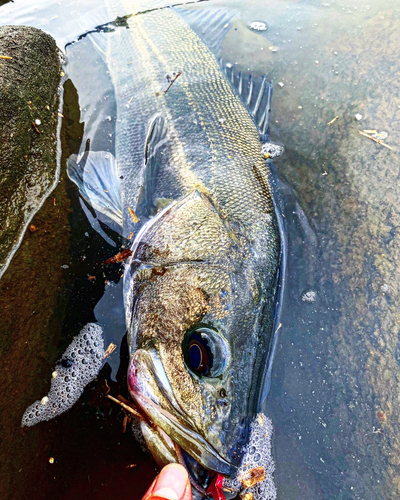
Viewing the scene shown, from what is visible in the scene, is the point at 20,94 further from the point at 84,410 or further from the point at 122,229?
the point at 84,410

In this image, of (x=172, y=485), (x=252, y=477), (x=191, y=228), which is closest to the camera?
(x=172, y=485)

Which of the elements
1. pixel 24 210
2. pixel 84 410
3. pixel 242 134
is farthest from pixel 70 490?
pixel 242 134

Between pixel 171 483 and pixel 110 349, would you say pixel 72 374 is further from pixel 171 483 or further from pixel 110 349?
pixel 171 483

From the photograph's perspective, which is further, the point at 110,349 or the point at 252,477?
the point at 110,349

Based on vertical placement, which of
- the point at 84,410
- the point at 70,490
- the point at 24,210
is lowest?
the point at 70,490

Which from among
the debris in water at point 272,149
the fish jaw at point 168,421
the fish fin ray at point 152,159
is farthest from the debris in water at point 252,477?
the debris in water at point 272,149

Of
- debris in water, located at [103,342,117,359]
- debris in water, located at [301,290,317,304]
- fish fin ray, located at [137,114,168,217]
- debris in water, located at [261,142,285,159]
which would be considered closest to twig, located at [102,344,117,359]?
debris in water, located at [103,342,117,359]

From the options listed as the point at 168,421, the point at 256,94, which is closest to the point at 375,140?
the point at 256,94
